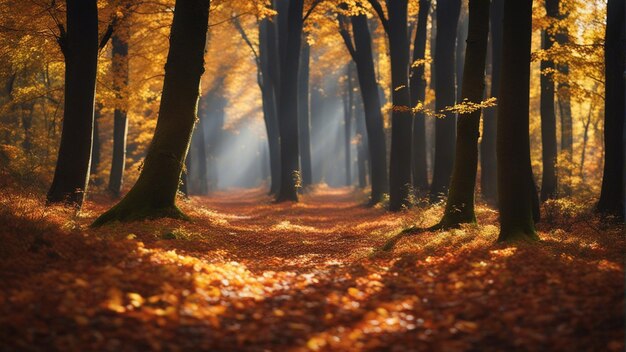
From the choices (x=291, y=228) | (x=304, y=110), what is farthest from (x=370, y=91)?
(x=304, y=110)

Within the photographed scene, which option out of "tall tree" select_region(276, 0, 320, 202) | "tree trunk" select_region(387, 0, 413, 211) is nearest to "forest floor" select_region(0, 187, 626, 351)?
"tree trunk" select_region(387, 0, 413, 211)

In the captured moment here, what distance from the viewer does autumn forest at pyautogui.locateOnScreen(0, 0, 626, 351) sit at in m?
4.83

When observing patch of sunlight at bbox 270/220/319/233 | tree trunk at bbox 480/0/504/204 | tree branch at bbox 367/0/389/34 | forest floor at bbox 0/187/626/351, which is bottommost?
patch of sunlight at bbox 270/220/319/233

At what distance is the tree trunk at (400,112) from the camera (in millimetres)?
19062

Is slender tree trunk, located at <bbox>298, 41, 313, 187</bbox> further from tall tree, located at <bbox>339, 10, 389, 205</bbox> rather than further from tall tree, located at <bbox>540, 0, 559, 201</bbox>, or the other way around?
tall tree, located at <bbox>540, 0, 559, 201</bbox>

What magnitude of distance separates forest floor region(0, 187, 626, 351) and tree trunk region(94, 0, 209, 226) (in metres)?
1.75

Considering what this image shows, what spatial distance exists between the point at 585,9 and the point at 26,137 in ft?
74.2

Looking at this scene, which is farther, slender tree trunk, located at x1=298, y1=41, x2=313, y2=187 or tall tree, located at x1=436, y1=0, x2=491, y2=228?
slender tree trunk, located at x1=298, y1=41, x2=313, y2=187

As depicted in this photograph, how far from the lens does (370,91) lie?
22.7 m

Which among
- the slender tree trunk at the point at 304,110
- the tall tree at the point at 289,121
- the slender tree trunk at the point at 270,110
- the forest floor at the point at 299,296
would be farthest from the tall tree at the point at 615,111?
the slender tree trunk at the point at 304,110

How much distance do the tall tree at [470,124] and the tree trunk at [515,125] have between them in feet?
5.81

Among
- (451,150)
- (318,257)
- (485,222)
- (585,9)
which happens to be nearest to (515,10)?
(318,257)

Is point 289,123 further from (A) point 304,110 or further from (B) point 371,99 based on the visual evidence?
(A) point 304,110

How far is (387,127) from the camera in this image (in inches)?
1398
